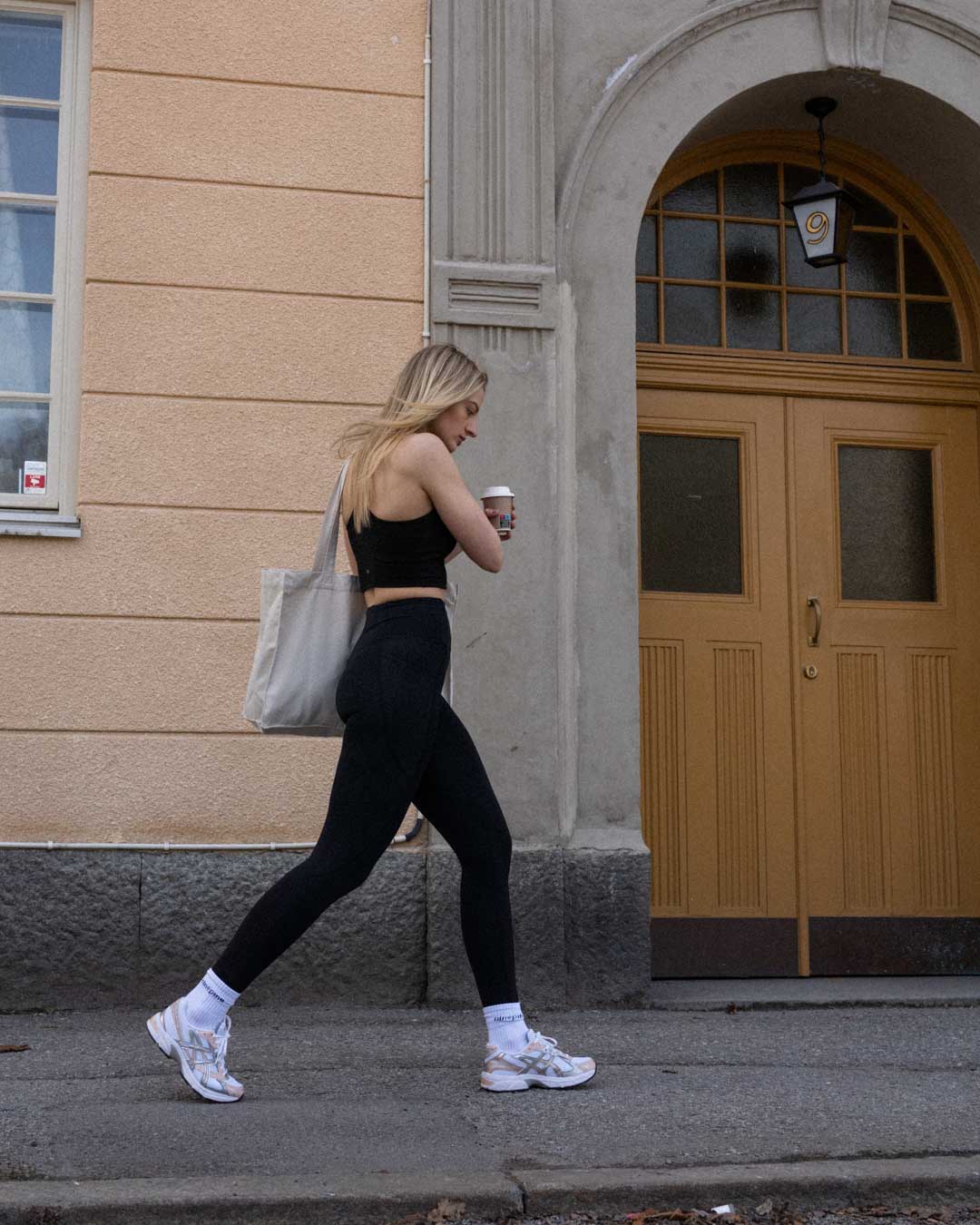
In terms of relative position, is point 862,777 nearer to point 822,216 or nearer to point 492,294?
point 822,216

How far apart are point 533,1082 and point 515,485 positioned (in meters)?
2.51

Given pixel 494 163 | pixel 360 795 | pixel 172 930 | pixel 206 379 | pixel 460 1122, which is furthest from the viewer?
pixel 494 163

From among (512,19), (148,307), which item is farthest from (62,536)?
(512,19)

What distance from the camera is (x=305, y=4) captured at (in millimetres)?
6098

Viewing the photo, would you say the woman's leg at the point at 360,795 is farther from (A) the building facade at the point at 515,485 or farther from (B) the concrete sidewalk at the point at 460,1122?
(A) the building facade at the point at 515,485

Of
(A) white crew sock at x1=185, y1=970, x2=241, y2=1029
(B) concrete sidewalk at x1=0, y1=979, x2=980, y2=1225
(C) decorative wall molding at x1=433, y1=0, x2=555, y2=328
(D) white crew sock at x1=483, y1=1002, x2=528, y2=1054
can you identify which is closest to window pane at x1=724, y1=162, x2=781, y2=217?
(C) decorative wall molding at x1=433, y1=0, x2=555, y2=328

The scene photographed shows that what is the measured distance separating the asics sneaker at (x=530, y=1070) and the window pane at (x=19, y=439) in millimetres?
2937

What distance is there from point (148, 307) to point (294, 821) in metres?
2.03

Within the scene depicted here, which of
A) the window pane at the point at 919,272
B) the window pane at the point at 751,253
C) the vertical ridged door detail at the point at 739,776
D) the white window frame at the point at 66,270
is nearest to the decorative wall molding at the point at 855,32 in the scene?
the window pane at the point at 751,253

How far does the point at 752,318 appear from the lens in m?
7.04

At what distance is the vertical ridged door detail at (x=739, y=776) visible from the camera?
21.9ft

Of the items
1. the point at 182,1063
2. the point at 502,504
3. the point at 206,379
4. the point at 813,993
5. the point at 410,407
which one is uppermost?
the point at 206,379

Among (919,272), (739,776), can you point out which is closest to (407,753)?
(739,776)

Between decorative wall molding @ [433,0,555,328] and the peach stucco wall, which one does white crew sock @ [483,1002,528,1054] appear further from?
decorative wall molding @ [433,0,555,328]
